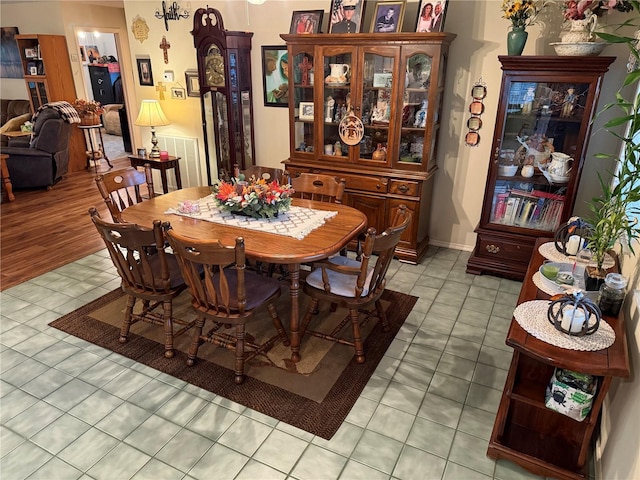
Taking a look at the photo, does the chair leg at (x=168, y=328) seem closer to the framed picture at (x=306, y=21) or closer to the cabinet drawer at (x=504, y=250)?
the cabinet drawer at (x=504, y=250)

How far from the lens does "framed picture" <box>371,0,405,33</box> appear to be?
11.6ft

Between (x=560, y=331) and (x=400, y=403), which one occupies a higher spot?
(x=560, y=331)

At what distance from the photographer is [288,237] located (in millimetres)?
2500

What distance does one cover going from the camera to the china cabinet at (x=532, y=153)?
3055 millimetres

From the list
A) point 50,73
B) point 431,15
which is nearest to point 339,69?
point 431,15

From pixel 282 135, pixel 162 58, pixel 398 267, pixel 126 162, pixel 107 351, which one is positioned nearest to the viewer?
pixel 107 351

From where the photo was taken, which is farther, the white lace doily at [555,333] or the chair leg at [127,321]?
the chair leg at [127,321]

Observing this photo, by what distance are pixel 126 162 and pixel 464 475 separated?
7.41 m

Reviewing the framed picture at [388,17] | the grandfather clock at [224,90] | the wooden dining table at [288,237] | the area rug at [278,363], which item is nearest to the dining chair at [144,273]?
the area rug at [278,363]

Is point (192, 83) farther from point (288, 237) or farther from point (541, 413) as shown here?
point (541, 413)

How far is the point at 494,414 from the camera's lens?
225cm

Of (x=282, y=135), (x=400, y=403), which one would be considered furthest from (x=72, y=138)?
(x=400, y=403)

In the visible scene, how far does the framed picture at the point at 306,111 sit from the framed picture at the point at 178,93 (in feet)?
5.77

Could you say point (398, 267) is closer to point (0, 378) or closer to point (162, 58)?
point (0, 378)
